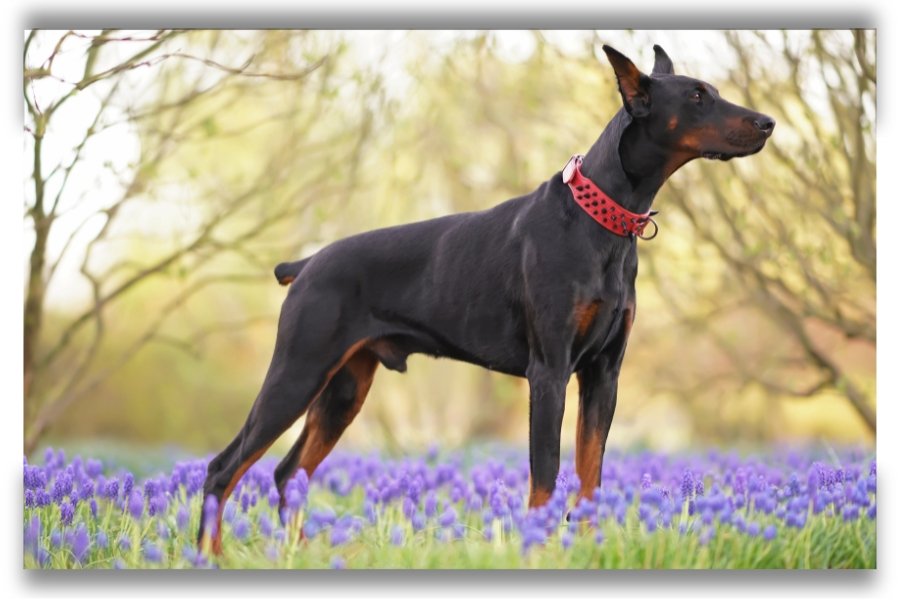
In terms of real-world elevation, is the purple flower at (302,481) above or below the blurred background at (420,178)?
below

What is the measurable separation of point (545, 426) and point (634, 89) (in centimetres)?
108

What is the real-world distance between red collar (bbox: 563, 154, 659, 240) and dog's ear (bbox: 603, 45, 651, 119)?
10.4 inches

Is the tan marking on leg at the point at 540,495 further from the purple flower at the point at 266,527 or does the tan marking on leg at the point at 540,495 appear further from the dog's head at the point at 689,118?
the dog's head at the point at 689,118

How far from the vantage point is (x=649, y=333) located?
8.75 metres

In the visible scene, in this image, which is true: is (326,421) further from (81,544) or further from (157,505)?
(81,544)

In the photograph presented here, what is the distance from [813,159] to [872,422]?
4.71ft

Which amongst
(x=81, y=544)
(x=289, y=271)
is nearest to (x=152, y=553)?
(x=81, y=544)

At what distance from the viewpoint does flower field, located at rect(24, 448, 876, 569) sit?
350 cm

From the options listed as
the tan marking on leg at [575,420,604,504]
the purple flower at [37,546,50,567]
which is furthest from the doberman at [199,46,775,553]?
the purple flower at [37,546,50,567]

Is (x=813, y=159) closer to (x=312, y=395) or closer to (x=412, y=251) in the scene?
(x=412, y=251)

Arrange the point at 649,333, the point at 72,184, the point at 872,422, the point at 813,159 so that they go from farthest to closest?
the point at 649,333 < the point at 872,422 < the point at 813,159 < the point at 72,184

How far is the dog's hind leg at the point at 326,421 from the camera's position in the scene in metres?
4.07

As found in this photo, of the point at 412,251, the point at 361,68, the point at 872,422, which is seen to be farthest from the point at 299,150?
the point at 872,422

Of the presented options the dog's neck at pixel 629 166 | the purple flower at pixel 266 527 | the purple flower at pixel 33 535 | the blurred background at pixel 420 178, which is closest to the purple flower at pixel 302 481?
the purple flower at pixel 266 527
